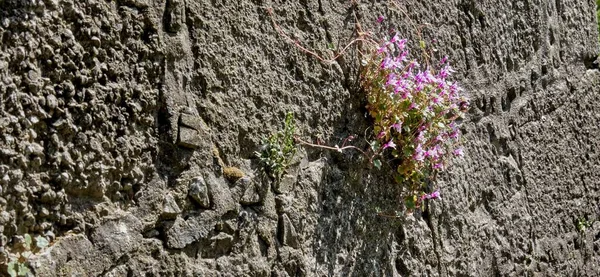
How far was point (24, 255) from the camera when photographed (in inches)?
65.9

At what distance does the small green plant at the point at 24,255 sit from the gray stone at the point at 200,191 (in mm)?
459

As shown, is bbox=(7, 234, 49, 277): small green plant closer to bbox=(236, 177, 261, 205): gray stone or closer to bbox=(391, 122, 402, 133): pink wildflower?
bbox=(236, 177, 261, 205): gray stone

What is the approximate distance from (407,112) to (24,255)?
1.48 metres

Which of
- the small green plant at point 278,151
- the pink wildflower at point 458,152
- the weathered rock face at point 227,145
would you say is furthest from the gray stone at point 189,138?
the pink wildflower at point 458,152

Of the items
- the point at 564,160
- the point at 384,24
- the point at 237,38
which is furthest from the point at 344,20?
the point at 564,160

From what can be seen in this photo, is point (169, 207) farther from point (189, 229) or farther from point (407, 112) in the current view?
point (407, 112)

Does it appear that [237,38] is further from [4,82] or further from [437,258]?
[437,258]

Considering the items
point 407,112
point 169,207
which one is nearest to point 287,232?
point 169,207

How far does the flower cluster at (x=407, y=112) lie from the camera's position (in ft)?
9.01

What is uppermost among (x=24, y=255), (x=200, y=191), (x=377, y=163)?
(x=377, y=163)

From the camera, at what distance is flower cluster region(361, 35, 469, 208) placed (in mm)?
2746

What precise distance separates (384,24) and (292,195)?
86 centimetres

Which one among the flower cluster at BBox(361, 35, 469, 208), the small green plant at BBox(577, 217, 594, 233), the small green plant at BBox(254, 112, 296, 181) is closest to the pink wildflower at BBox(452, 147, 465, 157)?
the flower cluster at BBox(361, 35, 469, 208)

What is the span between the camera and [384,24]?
2.96 meters
